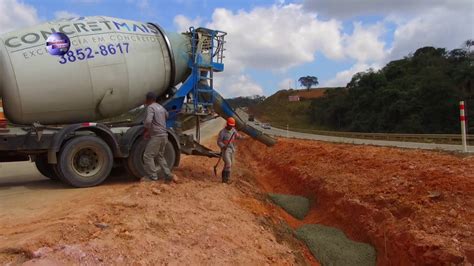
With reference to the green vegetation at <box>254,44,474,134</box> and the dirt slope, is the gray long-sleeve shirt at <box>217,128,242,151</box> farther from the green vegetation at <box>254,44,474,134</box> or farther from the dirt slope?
the green vegetation at <box>254,44,474,134</box>

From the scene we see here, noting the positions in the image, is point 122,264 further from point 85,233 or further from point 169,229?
point 169,229

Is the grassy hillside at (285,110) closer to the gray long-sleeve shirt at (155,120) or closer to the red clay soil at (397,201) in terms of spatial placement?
the red clay soil at (397,201)

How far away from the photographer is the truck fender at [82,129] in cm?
853

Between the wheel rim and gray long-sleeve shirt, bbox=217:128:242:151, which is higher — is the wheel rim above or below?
below

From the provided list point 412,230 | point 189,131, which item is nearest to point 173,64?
point 189,131

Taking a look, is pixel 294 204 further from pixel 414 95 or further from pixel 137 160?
pixel 414 95

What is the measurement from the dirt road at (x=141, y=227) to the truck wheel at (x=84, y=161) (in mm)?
257

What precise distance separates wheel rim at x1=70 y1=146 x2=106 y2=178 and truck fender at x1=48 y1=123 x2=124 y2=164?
319 mm

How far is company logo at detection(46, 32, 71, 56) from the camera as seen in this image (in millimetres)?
8664

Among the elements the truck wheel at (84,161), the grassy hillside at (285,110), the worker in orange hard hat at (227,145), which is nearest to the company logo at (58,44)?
the truck wheel at (84,161)

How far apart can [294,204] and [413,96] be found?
1737 inches

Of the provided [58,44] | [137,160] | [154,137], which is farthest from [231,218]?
[58,44]

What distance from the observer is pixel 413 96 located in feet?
166

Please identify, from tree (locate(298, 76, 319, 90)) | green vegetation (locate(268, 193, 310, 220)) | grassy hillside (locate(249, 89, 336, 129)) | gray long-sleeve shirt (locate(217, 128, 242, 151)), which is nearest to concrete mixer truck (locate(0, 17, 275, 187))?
gray long-sleeve shirt (locate(217, 128, 242, 151))
